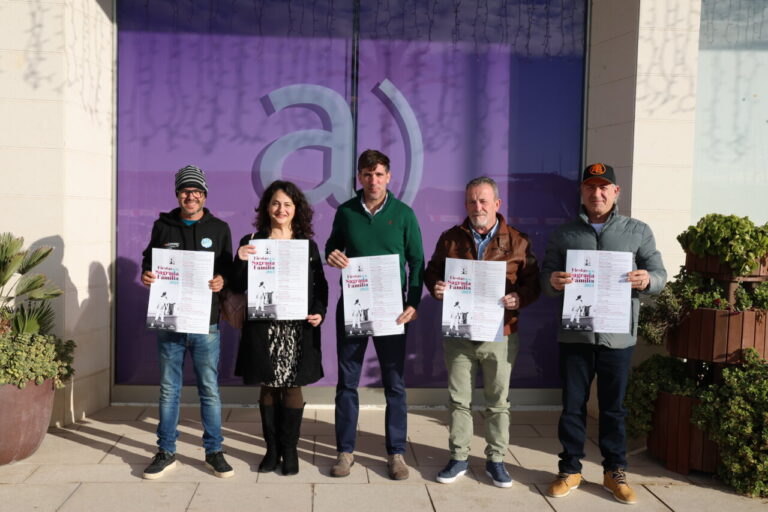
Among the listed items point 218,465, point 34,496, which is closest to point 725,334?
point 218,465

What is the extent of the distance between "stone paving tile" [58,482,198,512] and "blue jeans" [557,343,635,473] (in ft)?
7.27

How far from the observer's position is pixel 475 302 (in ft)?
12.5

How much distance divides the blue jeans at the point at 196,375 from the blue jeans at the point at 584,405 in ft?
6.92

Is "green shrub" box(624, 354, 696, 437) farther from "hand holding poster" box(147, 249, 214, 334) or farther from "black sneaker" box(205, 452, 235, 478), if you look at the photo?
"hand holding poster" box(147, 249, 214, 334)

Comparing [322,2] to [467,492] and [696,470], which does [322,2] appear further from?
[696,470]

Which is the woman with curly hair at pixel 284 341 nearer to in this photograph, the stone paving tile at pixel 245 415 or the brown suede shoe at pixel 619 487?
the stone paving tile at pixel 245 415

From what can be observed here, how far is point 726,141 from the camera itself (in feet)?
18.0

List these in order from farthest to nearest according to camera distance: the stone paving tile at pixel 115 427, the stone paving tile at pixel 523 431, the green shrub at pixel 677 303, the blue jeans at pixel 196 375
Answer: the stone paving tile at pixel 523 431 < the stone paving tile at pixel 115 427 < the green shrub at pixel 677 303 < the blue jeans at pixel 196 375

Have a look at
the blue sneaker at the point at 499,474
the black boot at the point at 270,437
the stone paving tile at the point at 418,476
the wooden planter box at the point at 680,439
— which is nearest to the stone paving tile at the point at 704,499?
the wooden planter box at the point at 680,439

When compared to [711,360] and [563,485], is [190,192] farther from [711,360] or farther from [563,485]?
[711,360]

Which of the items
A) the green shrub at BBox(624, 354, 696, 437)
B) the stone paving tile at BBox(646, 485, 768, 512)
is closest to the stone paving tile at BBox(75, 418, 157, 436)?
the green shrub at BBox(624, 354, 696, 437)

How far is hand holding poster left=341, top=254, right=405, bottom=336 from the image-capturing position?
3.86 metres

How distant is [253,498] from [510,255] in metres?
2.02

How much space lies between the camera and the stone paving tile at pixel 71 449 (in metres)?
4.25
